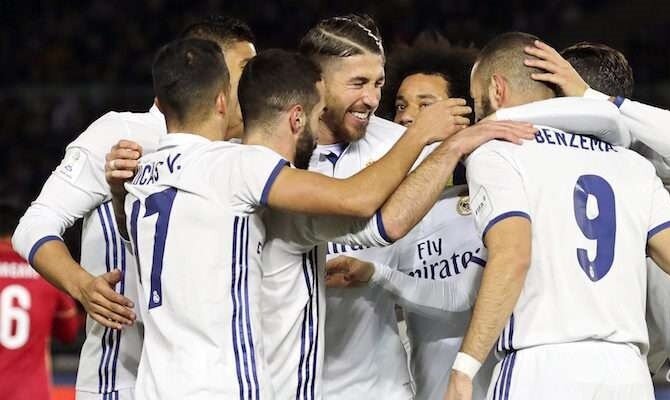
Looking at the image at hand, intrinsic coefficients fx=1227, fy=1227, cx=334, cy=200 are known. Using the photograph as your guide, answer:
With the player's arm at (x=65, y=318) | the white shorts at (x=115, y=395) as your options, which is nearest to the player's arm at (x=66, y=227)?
the white shorts at (x=115, y=395)

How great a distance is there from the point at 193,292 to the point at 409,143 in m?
0.79

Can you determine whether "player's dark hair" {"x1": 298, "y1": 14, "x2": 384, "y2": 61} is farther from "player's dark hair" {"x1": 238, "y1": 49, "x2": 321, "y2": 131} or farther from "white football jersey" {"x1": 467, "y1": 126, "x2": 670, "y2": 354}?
"white football jersey" {"x1": 467, "y1": 126, "x2": 670, "y2": 354}

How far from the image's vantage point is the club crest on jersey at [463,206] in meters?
4.74

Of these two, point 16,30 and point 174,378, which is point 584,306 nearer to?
point 174,378

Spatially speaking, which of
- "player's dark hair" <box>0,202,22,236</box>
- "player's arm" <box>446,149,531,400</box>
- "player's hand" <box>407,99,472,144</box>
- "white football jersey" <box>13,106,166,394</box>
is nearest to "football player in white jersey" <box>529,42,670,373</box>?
"player's hand" <box>407,99,472,144</box>

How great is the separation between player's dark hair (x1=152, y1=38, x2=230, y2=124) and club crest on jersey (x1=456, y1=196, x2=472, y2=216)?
1256mm

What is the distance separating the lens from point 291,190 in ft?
11.6

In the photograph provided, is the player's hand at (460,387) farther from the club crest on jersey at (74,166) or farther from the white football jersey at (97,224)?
the club crest on jersey at (74,166)

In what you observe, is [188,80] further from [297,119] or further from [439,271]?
[439,271]

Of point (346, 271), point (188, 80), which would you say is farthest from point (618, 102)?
point (188, 80)

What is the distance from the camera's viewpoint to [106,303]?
13.2ft

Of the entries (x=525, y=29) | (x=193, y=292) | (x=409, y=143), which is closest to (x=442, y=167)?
(x=409, y=143)

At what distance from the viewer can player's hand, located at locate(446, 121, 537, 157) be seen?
12.5ft

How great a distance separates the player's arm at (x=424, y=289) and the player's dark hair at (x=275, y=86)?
81 centimetres
